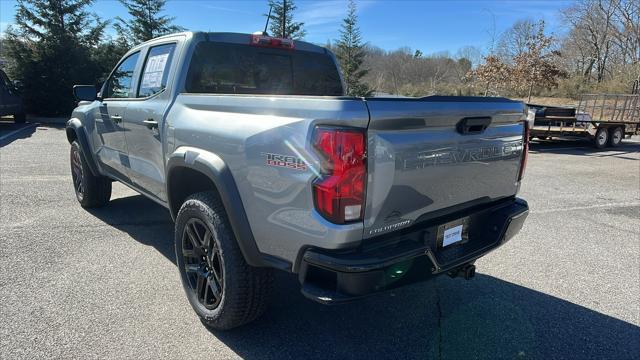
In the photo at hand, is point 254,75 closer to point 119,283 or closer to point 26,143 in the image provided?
point 119,283

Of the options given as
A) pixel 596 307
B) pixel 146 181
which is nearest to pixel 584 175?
pixel 596 307

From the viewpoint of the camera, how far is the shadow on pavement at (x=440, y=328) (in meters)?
2.77

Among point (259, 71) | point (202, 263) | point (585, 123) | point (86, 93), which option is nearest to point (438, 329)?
point (202, 263)

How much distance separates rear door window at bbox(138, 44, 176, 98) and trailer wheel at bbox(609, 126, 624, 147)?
16.3 metres

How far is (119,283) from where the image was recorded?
3559mm

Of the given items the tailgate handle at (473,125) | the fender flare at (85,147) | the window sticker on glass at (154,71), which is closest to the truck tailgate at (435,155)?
the tailgate handle at (473,125)

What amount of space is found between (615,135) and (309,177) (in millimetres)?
17074

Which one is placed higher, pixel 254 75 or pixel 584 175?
pixel 254 75

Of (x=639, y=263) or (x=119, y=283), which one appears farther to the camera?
(x=639, y=263)

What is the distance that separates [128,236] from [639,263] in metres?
5.44

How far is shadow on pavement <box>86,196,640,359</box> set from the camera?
2770 millimetres

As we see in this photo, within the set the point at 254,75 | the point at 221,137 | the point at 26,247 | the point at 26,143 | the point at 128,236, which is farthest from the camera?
the point at 26,143

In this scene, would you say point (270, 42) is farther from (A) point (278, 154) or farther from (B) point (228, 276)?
(B) point (228, 276)

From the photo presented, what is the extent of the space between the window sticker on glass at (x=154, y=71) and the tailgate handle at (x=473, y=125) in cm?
252
